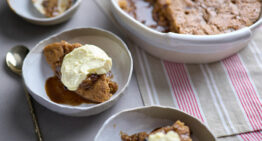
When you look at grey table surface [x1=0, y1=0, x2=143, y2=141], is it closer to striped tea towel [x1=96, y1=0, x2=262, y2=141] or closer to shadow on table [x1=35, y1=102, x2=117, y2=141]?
shadow on table [x1=35, y1=102, x2=117, y2=141]

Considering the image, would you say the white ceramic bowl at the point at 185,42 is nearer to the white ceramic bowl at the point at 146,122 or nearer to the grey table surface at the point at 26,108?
the grey table surface at the point at 26,108

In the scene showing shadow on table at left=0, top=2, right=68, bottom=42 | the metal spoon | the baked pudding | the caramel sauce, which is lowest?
the caramel sauce

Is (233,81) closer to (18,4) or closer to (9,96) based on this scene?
(9,96)

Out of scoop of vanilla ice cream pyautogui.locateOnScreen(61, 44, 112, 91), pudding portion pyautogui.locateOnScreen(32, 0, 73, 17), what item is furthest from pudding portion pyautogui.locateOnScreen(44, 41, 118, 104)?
pudding portion pyautogui.locateOnScreen(32, 0, 73, 17)

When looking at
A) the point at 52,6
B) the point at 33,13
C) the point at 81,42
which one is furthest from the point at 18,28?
the point at 81,42

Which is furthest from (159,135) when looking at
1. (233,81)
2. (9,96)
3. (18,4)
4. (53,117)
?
(18,4)

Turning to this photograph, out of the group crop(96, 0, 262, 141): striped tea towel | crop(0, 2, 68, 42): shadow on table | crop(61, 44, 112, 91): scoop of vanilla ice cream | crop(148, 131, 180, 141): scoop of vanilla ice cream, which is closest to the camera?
crop(148, 131, 180, 141): scoop of vanilla ice cream

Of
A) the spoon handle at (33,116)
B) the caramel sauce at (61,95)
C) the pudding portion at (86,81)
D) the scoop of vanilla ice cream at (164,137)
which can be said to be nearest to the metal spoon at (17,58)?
the spoon handle at (33,116)
